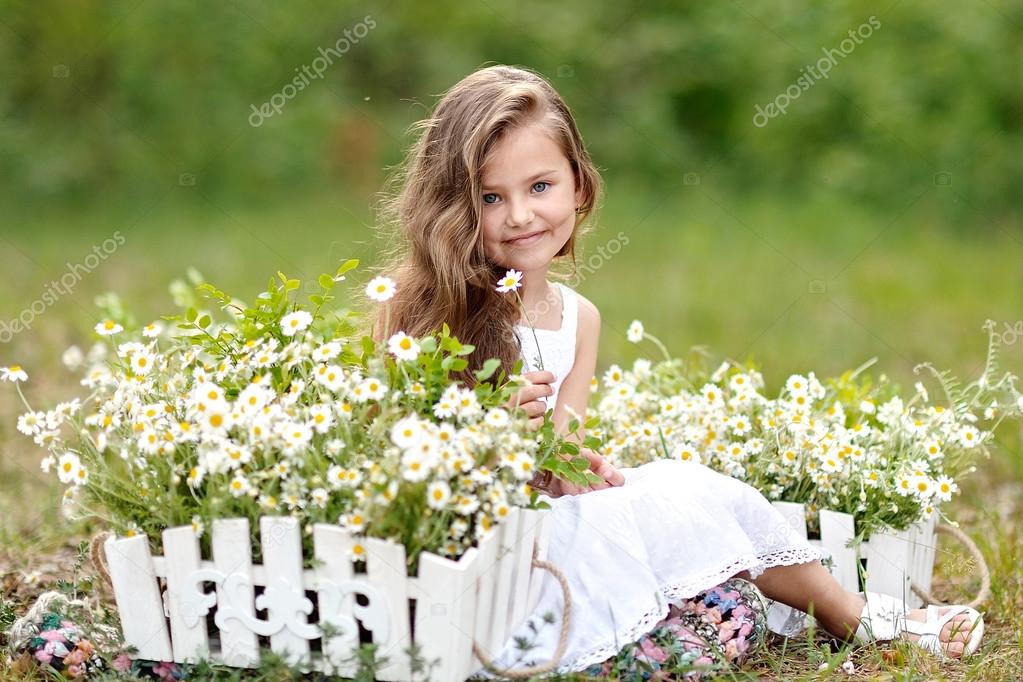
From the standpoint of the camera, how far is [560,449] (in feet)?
7.57

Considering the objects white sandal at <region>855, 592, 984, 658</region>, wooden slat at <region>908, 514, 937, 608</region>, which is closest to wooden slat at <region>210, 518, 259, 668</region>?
white sandal at <region>855, 592, 984, 658</region>

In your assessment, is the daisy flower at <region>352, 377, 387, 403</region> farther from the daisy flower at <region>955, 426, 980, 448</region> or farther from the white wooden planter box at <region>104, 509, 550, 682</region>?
the daisy flower at <region>955, 426, 980, 448</region>

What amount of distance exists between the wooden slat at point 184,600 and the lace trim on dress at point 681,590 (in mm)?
626

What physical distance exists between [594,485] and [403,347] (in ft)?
2.39

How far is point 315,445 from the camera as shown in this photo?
2219 mm

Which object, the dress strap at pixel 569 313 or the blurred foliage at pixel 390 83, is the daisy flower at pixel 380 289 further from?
the blurred foliage at pixel 390 83

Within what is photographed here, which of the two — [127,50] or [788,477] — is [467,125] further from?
[127,50]

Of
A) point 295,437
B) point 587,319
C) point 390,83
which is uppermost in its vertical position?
point 390,83

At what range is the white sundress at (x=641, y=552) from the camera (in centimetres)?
234

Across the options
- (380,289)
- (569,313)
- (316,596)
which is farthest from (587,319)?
(316,596)

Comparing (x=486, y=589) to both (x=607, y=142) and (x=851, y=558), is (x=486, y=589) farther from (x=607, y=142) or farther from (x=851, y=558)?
(x=607, y=142)

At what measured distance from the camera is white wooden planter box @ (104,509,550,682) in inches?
82.4

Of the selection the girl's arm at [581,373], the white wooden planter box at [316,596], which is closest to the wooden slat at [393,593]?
the white wooden planter box at [316,596]

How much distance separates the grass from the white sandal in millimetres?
77
